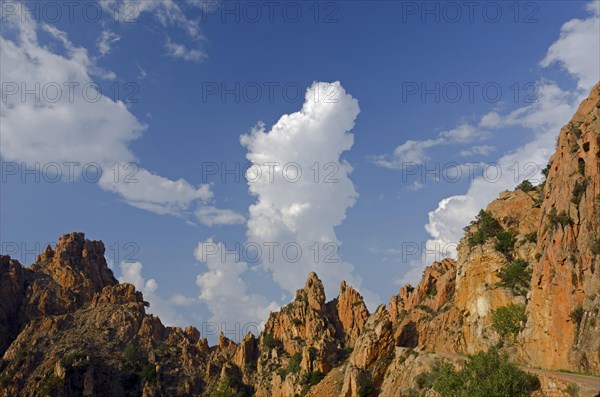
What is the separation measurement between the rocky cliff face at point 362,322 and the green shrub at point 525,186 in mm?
406

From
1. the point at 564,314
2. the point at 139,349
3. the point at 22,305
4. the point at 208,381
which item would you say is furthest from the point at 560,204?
the point at 22,305

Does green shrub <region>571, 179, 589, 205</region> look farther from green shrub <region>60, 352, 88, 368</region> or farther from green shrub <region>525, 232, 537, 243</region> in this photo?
green shrub <region>60, 352, 88, 368</region>

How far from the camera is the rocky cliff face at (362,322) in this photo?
50.4 metres

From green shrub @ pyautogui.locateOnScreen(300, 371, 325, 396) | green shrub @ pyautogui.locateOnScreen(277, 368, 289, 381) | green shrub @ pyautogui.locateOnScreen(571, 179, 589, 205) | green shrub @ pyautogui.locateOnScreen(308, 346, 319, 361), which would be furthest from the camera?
green shrub @ pyautogui.locateOnScreen(277, 368, 289, 381)

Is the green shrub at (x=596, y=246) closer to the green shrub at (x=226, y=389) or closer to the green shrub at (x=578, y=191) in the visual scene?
the green shrub at (x=578, y=191)

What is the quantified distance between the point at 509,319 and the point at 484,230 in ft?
78.9

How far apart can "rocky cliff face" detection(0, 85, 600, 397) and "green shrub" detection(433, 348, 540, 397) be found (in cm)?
147

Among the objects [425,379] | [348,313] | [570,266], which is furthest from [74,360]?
[570,266]

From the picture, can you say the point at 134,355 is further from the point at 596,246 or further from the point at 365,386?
the point at 596,246

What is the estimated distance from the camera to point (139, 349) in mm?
161500

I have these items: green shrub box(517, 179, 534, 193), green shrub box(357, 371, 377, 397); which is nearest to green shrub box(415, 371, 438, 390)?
green shrub box(357, 371, 377, 397)

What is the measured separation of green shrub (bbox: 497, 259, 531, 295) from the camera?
64438mm

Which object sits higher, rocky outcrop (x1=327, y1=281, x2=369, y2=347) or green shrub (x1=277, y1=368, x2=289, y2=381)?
rocky outcrop (x1=327, y1=281, x2=369, y2=347)

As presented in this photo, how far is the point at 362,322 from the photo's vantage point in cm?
14912
